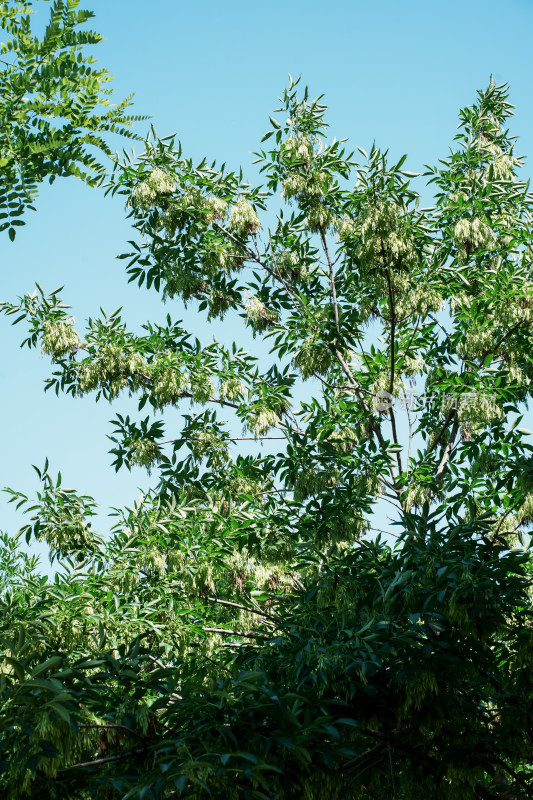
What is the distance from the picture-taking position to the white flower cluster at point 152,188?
6.76m

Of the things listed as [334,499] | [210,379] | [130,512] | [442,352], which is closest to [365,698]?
[334,499]

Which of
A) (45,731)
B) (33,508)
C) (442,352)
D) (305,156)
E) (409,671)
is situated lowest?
(45,731)

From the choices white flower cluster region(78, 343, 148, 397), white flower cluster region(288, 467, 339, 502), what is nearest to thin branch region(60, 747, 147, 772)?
white flower cluster region(288, 467, 339, 502)

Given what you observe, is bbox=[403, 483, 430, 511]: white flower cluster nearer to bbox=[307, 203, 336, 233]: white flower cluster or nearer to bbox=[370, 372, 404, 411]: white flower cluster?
bbox=[370, 372, 404, 411]: white flower cluster

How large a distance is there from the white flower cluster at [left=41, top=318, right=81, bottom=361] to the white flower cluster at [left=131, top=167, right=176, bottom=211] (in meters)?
1.17

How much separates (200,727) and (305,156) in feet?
16.2

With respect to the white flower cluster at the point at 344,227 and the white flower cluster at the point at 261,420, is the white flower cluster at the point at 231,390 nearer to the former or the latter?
the white flower cluster at the point at 261,420

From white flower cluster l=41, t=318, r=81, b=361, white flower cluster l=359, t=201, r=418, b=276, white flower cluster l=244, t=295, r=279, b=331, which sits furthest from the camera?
white flower cluster l=244, t=295, r=279, b=331

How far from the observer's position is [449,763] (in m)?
4.27

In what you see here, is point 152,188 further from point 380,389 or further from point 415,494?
point 415,494

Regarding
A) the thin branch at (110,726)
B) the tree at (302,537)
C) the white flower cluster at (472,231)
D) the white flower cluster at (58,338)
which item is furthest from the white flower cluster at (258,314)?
the thin branch at (110,726)

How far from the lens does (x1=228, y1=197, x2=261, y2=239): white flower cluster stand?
7.12 m

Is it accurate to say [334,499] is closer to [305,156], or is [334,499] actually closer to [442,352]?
[442,352]

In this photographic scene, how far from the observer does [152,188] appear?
682cm
